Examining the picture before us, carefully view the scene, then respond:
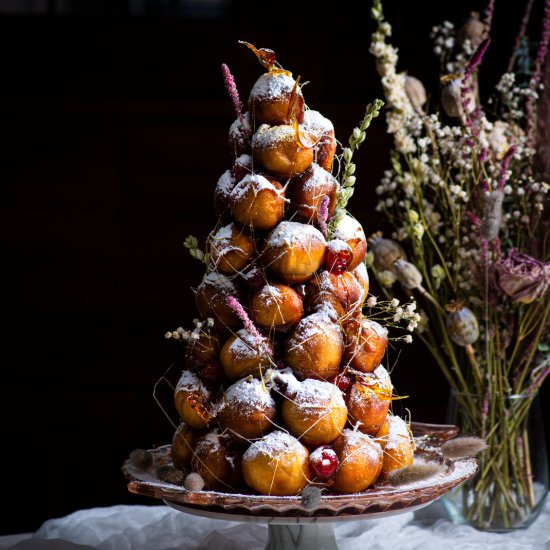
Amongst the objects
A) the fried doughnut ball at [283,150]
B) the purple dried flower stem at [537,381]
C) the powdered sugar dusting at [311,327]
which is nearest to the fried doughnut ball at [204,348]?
the powdered sugar dusting at [311,327]

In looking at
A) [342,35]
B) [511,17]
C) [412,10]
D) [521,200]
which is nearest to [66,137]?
[342,35]

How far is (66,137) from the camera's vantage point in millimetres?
2373

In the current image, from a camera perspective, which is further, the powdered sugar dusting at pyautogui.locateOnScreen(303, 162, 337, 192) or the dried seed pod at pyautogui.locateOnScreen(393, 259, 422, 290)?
the dried seed pod at pyautogui.locateOnScreen(393, 259, 422, 290)

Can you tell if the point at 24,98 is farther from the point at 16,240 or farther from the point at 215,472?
the point at 215,472

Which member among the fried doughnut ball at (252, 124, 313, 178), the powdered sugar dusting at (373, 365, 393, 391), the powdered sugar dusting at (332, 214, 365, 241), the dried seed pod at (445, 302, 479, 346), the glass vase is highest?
the fried doughnut ball at (252, 124, 313, 178)

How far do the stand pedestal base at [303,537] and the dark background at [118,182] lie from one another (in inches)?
49.0

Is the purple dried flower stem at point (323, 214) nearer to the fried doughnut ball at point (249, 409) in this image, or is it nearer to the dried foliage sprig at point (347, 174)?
the dried foliage sprig at point (347, 174)

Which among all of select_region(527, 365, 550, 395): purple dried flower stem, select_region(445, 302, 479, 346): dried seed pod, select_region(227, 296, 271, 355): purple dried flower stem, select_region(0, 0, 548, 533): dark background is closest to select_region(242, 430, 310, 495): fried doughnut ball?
select_region(227, 296, 271, 355): purple dried flower stem

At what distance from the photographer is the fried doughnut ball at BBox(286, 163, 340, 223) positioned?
41.2 inches

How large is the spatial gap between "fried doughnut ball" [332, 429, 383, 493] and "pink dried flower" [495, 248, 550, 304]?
0.40 metres

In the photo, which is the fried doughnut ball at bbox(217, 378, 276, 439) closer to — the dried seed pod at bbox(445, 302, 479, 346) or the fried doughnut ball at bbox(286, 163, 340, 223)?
the fried doughnut ball at bbox(286, 163, 340, 223)

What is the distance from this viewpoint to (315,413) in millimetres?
979

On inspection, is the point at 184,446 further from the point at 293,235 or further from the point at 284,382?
the point at 293,235

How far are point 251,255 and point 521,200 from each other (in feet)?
1.80
